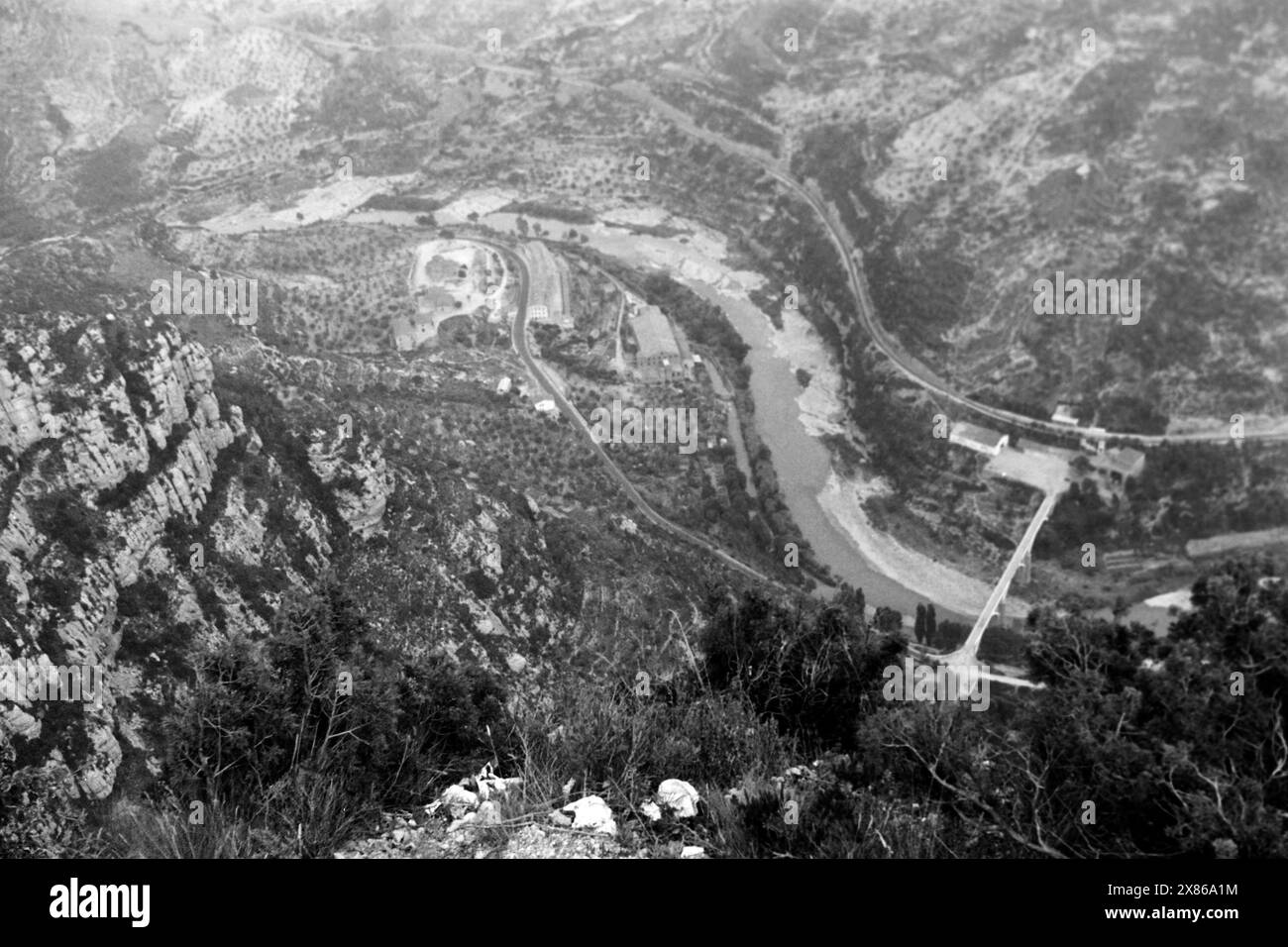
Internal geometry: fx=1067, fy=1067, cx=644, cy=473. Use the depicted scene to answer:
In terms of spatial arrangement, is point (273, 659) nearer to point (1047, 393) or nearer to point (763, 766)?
point (763, 766)

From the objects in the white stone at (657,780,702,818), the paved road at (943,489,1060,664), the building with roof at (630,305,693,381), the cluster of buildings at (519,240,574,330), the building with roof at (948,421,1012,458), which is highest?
the cluster of buildings at (519,240,574,330)

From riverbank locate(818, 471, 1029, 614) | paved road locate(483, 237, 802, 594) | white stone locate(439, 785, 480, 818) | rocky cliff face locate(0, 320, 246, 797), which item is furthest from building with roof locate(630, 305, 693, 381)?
white stone locate(439, 785, 480, 818)

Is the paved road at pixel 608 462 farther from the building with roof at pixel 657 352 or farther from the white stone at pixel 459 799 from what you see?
the white stone at pixel 459 799

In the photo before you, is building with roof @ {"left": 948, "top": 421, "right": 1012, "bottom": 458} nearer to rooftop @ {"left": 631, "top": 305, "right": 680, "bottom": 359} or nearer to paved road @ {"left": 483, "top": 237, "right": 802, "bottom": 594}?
paved road @ {"left": 483, "top": 237, "right": 802, "bottom": 594}

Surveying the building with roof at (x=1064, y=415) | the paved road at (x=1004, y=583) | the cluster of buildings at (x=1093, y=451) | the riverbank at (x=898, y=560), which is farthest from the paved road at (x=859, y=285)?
the riverbank at (x=898, y=560)

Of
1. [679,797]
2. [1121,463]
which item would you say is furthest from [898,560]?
[679,797]

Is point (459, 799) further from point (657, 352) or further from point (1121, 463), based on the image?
point (657, 352)

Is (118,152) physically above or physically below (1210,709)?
above
